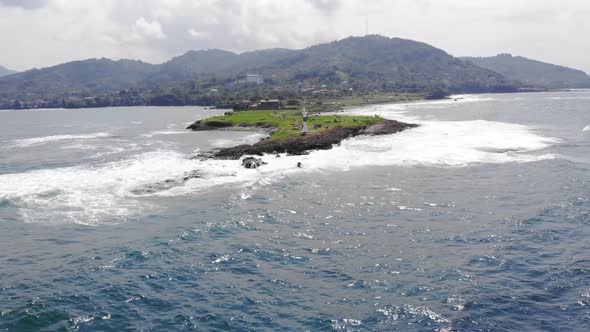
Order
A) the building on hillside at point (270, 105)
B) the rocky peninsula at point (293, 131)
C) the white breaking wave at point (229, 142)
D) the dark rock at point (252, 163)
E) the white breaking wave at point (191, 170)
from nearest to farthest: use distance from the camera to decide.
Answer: the white breaking wave at point (191, 170)
the dark rock at point (252, 163)
the rocky peninsula at point (293, 131)
the white breaking wave at point (229, 142)
the building on hillside at point (270, 105)

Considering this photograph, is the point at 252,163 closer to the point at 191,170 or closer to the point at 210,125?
the point at 191,170

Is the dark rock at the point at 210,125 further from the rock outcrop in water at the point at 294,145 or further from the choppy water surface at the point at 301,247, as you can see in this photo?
the choppy water surface at the point at 301,247

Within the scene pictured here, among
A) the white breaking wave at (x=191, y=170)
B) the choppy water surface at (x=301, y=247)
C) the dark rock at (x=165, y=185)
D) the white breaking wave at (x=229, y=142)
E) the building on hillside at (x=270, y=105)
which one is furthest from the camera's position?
the building on hillside at (x=270, y=105)

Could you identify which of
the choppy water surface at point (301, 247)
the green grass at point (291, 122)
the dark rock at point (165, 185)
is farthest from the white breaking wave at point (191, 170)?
the green grass at point (291, 122)

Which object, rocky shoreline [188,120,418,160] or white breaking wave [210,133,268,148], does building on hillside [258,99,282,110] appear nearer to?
white breaking wave [210,133,268,148]

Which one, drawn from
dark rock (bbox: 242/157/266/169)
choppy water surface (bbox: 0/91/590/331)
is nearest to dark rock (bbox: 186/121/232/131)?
choppy water surface (bbox: 0/91/590/331)

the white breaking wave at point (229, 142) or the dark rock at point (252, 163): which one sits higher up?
the white breaking wave at point (229, 142)
